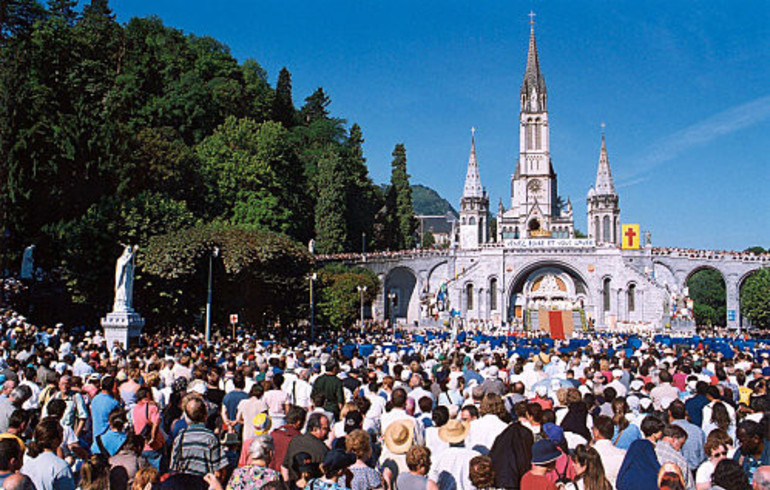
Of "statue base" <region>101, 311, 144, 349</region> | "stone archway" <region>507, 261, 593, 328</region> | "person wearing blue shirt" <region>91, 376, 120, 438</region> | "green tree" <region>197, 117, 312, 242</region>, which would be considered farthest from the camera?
"stone archway" <region>507, 261, 593, 328</region>

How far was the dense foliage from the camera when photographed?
32.5 metres

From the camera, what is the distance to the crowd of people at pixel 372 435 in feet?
20.2

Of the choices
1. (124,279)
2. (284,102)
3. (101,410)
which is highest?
(284,102)

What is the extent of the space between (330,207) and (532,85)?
36199 mm

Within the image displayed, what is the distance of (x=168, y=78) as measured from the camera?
58.2 metres

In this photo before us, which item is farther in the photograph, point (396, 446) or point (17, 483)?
point (396, 446)

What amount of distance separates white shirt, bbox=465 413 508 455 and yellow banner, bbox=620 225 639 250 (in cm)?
6016

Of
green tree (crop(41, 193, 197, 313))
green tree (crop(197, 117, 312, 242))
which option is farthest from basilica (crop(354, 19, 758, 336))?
green tree (crop(41, 193, 197, 313))

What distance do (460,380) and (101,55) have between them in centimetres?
4740

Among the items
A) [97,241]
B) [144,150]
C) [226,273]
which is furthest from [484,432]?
[144,150]

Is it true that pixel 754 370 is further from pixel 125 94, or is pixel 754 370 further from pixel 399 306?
pixel 399 306

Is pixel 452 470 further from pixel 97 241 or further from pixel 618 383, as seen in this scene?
pixel 97 241

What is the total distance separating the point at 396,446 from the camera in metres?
7.48

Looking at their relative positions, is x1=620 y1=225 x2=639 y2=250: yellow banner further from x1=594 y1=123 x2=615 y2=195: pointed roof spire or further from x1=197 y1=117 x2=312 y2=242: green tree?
x1=197 y1=117 x2=312 y2=242: green tree
